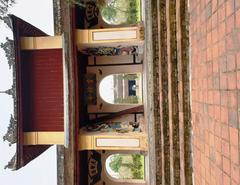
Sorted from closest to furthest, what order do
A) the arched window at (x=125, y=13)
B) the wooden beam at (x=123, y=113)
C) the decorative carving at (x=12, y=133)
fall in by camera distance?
the decorative carving at (x=12, y=133), the wooden beam at (x=123, y=113), the arched window at (x=125, y=13)

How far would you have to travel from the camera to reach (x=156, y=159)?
809 centimetres

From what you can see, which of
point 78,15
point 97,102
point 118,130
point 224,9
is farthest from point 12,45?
point 224,9

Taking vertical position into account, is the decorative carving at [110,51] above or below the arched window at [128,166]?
above

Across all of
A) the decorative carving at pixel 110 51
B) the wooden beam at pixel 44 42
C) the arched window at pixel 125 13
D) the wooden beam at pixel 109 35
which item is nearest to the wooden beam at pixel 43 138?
the wooden beam at pixel 44 42

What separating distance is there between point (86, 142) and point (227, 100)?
28.3ft

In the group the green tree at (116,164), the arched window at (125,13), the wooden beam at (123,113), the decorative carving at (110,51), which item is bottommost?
the green tree at (116,164)

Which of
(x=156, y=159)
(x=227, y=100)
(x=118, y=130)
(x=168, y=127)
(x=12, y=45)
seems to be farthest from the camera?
(x=118, y=130)

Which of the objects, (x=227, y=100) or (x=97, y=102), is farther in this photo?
(x=97, y=102)

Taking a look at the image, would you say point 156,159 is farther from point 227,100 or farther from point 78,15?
point 78,15

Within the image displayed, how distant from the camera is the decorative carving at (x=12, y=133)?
444 inches

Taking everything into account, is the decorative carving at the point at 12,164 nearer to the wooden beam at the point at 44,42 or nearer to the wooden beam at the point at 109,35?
the wooden beam at the point at 44,42

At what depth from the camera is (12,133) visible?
37.1 feet

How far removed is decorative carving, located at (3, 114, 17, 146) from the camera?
11.3 metres

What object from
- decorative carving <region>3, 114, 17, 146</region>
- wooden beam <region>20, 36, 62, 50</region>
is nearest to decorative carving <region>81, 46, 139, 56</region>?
wooden beam <region>20, 36, 62, 50</region>
